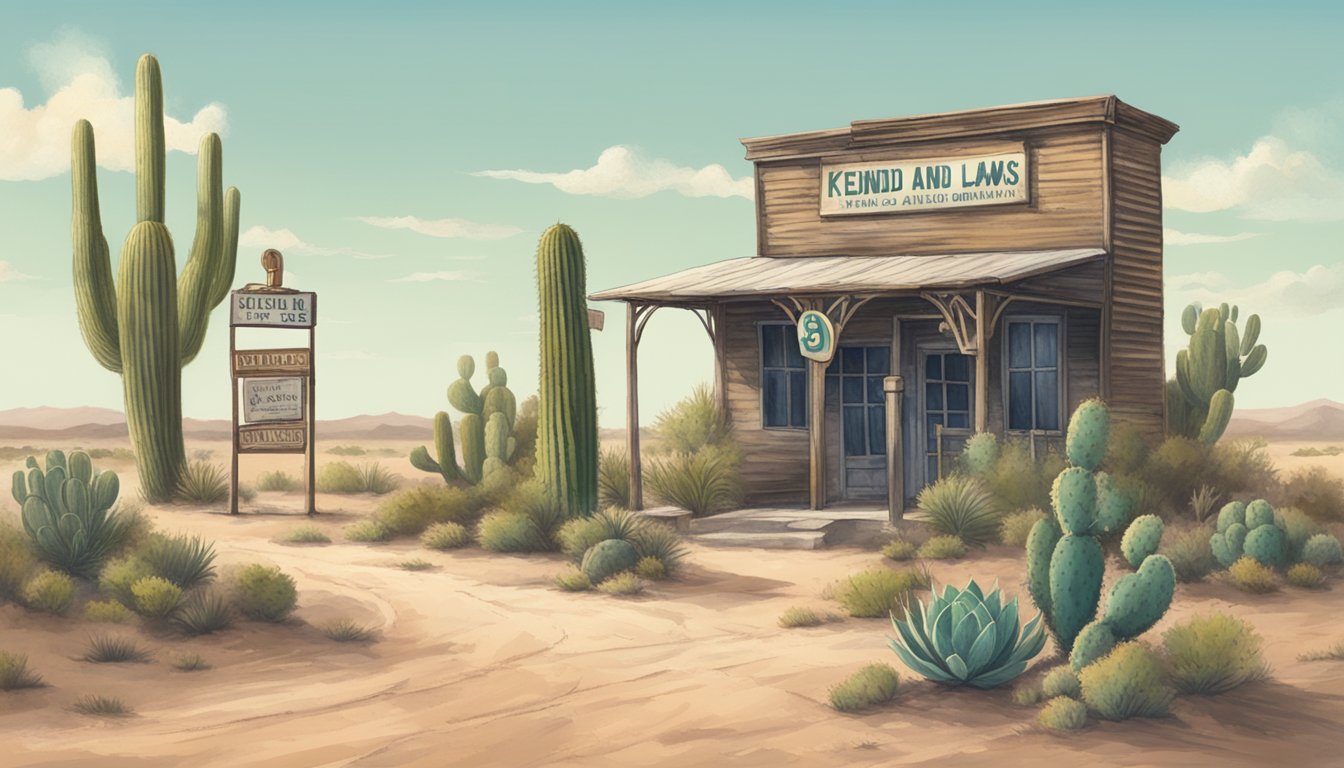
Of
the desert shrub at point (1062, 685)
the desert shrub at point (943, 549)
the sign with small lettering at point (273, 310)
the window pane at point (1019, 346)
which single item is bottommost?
the desert shrub at point (1062, 685)

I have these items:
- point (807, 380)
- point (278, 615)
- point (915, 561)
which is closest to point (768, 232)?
point (807, 380)

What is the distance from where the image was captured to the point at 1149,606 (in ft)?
28.7

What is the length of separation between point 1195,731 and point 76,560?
28.3ft

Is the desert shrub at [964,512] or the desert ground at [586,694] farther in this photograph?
the desert shrub at [964,512]

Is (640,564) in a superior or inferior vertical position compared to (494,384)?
inferior

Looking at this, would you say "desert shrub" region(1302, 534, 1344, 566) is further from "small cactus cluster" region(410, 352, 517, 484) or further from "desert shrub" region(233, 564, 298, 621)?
"small cactus cluster" region(410, 352, 517, 484)

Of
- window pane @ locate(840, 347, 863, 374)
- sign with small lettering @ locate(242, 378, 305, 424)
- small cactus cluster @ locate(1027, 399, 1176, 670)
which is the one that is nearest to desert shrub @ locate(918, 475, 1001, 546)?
window pane @ locate(840, 347, 863, 374)

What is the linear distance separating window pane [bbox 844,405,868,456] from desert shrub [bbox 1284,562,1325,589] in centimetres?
720

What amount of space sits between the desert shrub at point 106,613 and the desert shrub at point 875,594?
18.7 ft

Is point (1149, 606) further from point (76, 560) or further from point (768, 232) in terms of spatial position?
point (768, 232)

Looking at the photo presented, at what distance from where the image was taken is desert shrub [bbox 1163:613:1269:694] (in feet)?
28.2

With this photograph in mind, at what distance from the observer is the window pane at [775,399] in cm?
1995

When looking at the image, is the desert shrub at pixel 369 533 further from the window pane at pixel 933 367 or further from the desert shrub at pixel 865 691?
the desert shrub at pixel 865 691

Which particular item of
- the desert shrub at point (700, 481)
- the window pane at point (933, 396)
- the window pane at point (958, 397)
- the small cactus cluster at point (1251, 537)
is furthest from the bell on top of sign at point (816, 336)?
the small cactus cluster at point (1251, 537)
